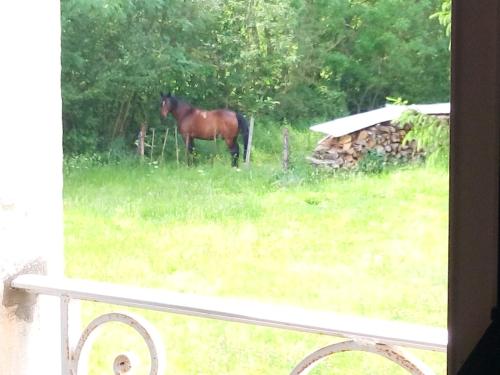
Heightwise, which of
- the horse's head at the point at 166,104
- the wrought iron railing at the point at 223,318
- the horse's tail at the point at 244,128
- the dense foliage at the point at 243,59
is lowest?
the wrought iron railing at the point at 223,318

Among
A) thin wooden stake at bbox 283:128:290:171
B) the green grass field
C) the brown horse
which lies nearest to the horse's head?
the brown horse

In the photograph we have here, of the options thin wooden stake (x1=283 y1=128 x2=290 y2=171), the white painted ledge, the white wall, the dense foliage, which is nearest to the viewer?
the white painted ledge

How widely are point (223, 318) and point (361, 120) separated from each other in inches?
19.6

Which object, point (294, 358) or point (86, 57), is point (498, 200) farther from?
point (86, 57)

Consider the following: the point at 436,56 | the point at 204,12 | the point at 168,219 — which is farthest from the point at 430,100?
the point at 168,219

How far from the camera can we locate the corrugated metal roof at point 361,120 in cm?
133

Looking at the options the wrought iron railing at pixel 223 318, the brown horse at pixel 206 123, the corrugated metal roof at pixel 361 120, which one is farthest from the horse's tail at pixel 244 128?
the wrought iron railing at pixel 223 318

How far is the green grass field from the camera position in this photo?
136 cm

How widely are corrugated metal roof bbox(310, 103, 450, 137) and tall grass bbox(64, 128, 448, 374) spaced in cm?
5

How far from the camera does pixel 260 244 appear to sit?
4.87 ft

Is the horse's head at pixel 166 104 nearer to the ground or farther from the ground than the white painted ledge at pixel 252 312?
farther from the ground

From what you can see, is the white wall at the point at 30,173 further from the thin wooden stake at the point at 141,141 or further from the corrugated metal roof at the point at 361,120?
the corrugated metal roof at the point at 361,120

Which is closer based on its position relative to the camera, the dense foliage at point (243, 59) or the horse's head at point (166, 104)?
the dense foliage at point (243, 59)

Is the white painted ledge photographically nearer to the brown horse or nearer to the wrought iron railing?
the wrought iron railing
